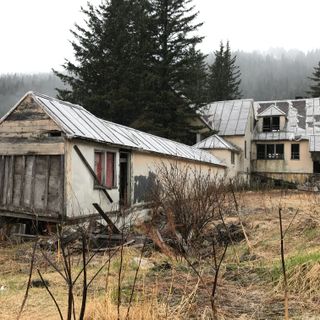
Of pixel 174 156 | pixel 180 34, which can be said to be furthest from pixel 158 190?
pixel 180 34

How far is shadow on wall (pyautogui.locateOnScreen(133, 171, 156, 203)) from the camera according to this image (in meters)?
16.2

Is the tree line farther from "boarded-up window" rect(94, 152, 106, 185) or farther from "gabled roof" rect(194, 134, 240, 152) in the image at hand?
"boarded-up window" rect(94, 152, 106, 185)

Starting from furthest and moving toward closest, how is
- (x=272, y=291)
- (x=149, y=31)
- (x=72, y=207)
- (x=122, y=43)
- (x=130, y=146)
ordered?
(x=122, y=43) < (x=149, y=31) < (x=130, y=146) < (x=72, y=207) < (x=272, y=291)

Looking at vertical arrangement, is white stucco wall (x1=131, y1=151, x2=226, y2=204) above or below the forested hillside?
below

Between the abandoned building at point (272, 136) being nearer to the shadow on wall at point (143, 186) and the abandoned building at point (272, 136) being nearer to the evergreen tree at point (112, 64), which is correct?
the evergreen tree at point (112, 64)

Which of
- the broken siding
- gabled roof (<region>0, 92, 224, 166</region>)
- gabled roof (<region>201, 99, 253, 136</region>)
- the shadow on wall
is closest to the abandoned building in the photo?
gabled roof (<region>201, 99, 253, 136</region>)

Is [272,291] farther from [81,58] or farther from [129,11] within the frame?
[129,11]

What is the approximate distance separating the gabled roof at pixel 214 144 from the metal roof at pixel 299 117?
19.9 feet

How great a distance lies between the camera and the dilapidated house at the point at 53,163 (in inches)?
471

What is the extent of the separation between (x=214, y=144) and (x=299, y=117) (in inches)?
406

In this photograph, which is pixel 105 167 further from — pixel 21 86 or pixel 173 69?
pixel 21 86

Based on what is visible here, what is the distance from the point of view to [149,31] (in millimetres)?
32625

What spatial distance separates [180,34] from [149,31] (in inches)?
99.0

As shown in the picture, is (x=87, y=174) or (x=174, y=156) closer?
(x=87, y=174)
